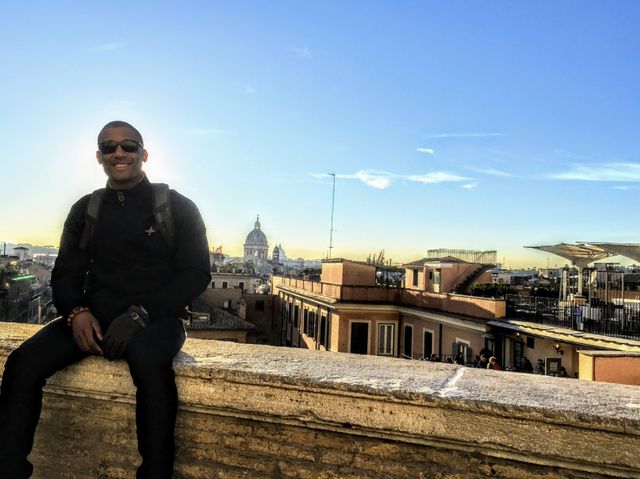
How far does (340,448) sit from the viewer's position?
1897 millimetres

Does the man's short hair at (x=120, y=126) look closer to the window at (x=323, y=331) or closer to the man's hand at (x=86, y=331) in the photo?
the man's hand at (x=86, y=331)

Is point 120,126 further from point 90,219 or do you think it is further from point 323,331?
point 323,331

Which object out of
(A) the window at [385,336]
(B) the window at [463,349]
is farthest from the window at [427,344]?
(A) the window at [385,336]

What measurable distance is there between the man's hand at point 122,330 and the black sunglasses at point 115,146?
2.33 ft

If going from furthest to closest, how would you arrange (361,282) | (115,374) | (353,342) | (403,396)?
(361,282) < (353,342) < (115,374) < (403,396)

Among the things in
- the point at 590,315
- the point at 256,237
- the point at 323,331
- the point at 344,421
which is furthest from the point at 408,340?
the point at 256,237

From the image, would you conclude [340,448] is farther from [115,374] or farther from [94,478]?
[94,478]

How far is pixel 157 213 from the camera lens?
2.11 meters

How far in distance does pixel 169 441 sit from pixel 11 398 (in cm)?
63

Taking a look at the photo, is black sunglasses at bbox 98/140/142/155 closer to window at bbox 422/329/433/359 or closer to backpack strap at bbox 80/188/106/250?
backpack strap at bbox 80/188/106/250

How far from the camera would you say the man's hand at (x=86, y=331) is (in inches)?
79.7

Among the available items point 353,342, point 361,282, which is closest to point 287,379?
point 353,342

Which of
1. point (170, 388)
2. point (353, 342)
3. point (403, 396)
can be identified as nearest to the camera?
point (403, 396)

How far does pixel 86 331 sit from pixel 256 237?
135 metres
